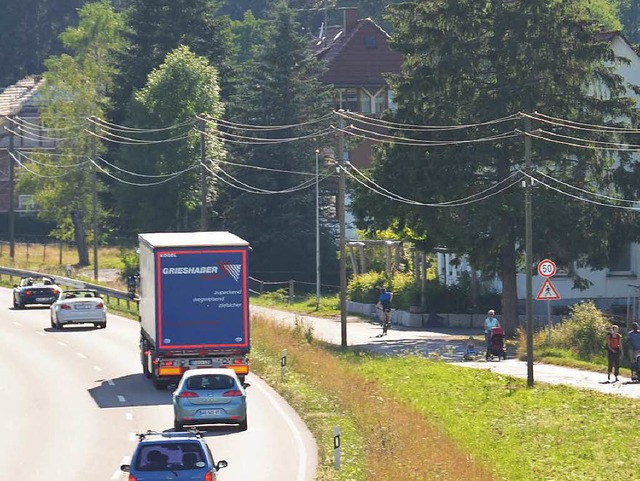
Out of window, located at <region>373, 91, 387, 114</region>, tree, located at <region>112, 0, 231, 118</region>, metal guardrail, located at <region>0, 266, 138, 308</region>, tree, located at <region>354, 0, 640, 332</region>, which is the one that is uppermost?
tree, located at <region>112, 0, 231, 118</region>

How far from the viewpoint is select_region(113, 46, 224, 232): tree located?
3211 inches

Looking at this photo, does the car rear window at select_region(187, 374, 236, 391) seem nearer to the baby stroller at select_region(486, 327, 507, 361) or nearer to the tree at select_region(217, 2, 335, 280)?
the baby stroller at select_region(486, 327, 507, 361)

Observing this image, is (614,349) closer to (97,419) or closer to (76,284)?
(97,419)

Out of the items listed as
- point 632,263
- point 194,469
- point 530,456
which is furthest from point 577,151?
point 194,469

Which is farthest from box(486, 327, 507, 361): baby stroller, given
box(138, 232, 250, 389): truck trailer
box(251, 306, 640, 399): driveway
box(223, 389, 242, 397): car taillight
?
box(223, 389, 242, 397): car taillight

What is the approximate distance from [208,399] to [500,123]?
24.5 m

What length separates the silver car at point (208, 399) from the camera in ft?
99.1

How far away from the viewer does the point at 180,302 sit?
1422 inches

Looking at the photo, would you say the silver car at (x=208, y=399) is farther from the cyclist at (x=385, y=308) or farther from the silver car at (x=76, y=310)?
the cyclist at (x=385, y=308)

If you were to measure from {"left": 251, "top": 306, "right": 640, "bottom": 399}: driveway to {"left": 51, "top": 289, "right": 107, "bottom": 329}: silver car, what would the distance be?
22.9ft

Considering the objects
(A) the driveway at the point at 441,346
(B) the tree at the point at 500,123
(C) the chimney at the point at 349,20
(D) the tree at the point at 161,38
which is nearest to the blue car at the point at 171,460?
(A) the driveway at the point at 441,346

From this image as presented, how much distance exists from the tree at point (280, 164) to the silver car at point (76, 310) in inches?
996

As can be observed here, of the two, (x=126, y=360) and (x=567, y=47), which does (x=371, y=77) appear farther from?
(x=126, y=360)

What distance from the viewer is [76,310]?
53219 mm
